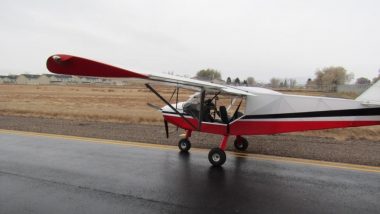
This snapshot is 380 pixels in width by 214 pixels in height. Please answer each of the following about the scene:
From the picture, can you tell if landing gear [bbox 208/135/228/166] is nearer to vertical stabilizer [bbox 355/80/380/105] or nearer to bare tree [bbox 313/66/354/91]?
vertical stabilizer [bbox 355/80/380/105]

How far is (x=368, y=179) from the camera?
21.9ft

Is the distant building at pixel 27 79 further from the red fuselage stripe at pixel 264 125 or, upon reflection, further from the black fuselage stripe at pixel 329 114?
the black fuselage stripe at pixel 329 114

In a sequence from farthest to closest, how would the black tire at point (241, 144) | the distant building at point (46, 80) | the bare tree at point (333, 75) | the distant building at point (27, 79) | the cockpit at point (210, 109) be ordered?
the distant building at point (27, 79) < the distant building at point (46, 80) < the bare tree at point (333, 75) < the black tire at point (241, 144) < the cockpit at point (210, 109)

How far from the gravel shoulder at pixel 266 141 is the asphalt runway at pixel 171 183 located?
2.61 ft

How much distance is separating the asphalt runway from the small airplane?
0.80 meters

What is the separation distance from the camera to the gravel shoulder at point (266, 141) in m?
8.82

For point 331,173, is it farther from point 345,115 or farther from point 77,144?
point 77,144

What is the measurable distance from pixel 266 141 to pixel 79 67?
7.04m

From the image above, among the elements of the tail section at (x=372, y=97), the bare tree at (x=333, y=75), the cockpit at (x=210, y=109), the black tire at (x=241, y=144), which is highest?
the bare tree at (x=333, y=75)

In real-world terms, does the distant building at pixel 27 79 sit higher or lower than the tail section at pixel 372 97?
higher

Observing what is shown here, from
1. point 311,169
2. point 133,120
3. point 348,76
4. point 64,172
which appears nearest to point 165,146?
point 64,172

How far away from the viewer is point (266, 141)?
36.4ft

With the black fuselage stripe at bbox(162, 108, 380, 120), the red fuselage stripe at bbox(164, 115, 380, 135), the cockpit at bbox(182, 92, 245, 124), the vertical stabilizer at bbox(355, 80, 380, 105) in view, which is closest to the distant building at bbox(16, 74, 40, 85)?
the cockpit at bbox(182, 92, 245, 124)

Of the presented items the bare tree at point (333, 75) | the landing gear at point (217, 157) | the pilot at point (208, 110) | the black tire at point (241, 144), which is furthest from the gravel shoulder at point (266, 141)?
the bare tree at point (333, 75)
